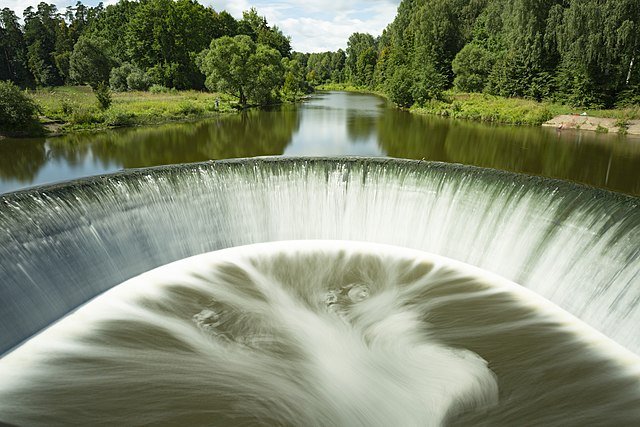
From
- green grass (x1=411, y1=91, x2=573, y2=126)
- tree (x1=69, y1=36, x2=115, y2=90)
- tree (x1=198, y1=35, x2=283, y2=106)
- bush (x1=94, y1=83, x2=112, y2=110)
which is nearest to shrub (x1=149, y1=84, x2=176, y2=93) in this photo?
tree (x1=198, y1=35, x2=283, y2=106)

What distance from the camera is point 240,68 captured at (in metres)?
38.2

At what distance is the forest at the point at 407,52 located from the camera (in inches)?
1169

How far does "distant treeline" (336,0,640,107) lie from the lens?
91.7ft

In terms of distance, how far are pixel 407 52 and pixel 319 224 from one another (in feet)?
171

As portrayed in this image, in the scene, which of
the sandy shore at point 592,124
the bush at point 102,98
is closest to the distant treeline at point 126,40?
the bush at point 102,98

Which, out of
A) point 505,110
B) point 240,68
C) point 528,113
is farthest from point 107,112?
point 528,113

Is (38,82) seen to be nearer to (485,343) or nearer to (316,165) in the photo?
(316,165)

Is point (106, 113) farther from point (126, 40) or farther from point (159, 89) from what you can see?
point (126, 40)

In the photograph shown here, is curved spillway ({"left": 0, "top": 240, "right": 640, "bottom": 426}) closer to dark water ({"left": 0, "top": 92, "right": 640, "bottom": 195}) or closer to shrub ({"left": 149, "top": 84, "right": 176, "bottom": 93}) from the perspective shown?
dark water ({"left": 0, "top": 92, "right": 640, "bottom": 195})

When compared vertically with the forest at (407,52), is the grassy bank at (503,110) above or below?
below

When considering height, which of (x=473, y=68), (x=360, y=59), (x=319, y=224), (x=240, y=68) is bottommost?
(x=319, y=224)

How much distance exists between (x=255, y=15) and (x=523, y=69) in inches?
1918

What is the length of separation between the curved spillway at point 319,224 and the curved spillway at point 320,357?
418mm

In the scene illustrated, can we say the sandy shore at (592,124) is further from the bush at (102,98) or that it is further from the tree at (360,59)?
the tree at (360,59)
